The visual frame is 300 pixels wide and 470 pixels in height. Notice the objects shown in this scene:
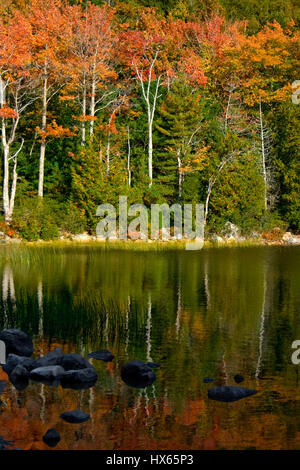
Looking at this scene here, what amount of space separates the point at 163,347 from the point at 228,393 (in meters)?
3.11

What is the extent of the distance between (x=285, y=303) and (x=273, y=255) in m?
15.8

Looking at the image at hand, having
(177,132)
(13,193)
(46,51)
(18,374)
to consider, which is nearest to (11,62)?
(46,51)

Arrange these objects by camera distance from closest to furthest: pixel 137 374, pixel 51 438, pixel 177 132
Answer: pixel 51 438 → pixel 137 374 → pixel 177 132

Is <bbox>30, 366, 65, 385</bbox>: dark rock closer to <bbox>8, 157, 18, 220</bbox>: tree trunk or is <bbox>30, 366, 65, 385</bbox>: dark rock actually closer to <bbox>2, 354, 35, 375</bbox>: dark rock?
<bbox>2, 354, 35, 375</bbox>: dark rock

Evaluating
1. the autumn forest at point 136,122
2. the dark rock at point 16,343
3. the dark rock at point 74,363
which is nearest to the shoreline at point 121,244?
the autumn forest at point 136,122

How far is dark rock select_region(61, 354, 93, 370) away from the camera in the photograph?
31.3ft

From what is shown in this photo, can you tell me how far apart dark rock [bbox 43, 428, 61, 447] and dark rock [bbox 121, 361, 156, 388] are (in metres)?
2.16

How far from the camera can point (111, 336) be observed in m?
12.1

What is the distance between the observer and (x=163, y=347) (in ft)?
37.7

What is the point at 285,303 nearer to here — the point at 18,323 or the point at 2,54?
the point at 18,323

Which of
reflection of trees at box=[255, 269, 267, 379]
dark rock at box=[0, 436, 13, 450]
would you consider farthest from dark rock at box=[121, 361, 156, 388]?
dark rock at box=[0, 436, 13, 450]

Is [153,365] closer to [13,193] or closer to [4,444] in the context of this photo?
[4,444]

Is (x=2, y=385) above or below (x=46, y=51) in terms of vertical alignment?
below
